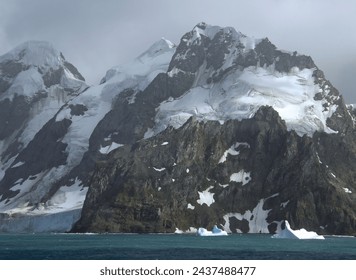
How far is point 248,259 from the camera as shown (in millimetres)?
123625

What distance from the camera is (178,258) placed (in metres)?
124
